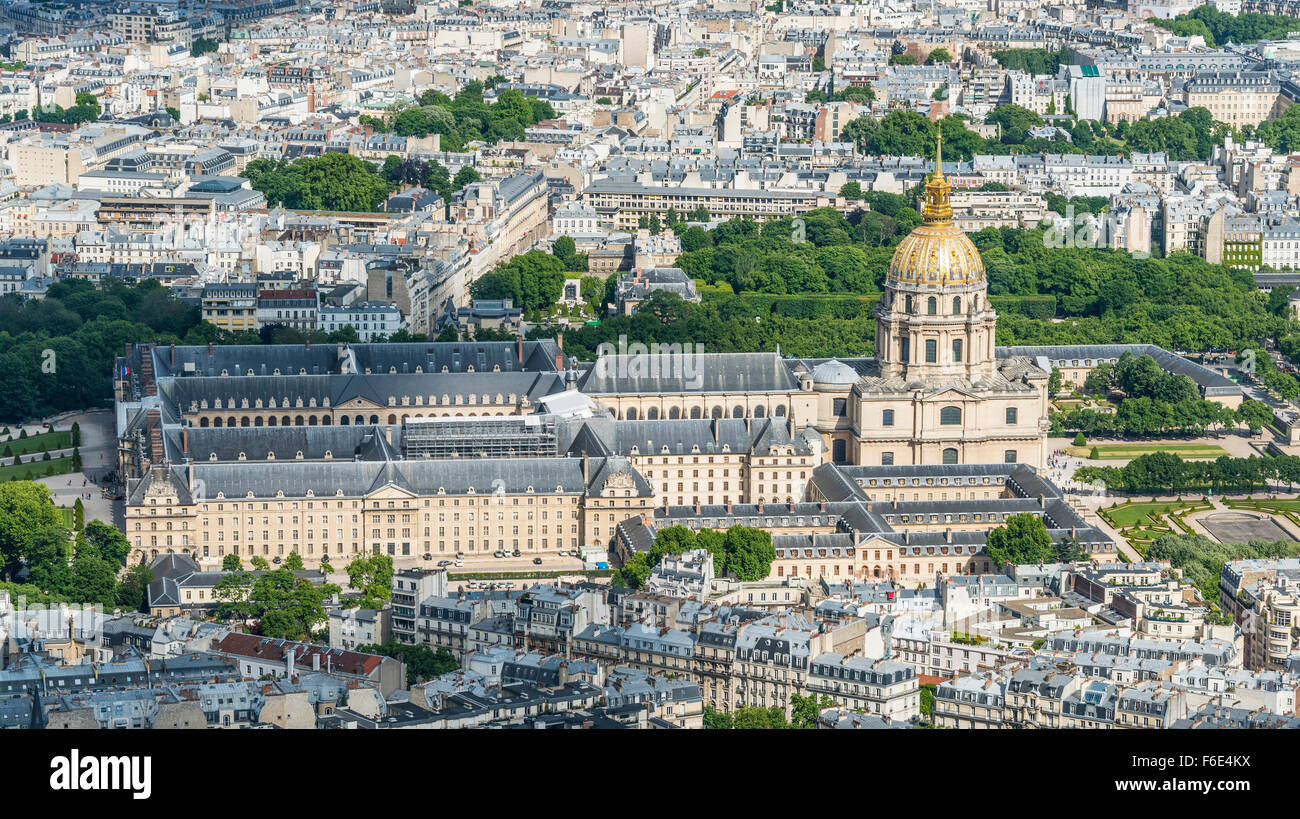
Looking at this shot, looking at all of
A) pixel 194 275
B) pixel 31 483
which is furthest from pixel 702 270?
pixel 31 483

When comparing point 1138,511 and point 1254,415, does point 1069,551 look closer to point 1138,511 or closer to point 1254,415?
point 1138,511

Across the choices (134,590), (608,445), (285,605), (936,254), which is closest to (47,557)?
(134,590)

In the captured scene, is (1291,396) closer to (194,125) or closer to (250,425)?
(250,425)

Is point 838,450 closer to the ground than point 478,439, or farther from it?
closer to the ground

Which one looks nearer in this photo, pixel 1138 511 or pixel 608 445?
pixel 608 445

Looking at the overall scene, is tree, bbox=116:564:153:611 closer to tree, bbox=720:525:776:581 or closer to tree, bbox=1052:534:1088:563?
tree, bbox=720:525:776:581

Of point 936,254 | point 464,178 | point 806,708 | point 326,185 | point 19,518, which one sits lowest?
point 806,708

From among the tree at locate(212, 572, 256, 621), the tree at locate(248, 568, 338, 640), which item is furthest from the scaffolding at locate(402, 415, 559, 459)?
the tree at locate(248, 568, 338, 640)
